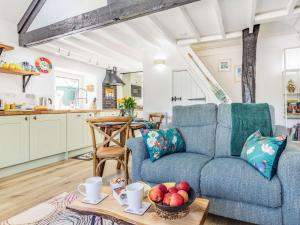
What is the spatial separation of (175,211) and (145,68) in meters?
4.82

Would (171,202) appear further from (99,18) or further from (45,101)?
(45,101)

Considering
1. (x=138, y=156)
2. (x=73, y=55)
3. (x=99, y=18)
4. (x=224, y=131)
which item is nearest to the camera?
(x=138, y=156)

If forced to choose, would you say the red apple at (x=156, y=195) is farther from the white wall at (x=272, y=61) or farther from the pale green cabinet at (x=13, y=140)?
the white wall at (x=272, y=61)

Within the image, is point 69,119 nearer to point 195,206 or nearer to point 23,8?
point 23,8

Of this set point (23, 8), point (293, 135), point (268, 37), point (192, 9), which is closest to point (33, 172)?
point (23, 8)

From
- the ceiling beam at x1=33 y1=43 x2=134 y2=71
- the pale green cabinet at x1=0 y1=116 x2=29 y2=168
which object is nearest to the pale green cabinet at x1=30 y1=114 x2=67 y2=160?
the pale green cabinet at x1=0 y1=116 x2=29 y2=168

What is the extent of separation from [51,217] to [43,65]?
3.63 metres

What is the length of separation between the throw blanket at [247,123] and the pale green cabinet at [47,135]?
9.38 ft

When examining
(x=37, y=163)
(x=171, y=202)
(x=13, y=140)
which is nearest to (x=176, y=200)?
(x=171, y=202)

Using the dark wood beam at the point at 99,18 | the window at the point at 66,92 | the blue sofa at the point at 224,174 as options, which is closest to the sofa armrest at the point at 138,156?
the blue sofa at the point at 224,174

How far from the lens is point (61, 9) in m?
3.60

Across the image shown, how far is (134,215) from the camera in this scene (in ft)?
3.45

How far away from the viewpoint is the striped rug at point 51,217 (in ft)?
5.57

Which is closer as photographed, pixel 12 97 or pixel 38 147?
pixel 38 147
